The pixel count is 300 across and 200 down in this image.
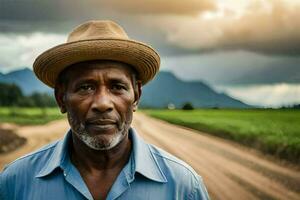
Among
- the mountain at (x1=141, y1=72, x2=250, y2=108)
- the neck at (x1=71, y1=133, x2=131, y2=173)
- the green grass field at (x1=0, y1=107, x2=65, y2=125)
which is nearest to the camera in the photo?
the neck at (x1=71, y1=133, x2=131, y2=173)

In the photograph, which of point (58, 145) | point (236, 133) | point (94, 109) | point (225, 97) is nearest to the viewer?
point (94, 109)

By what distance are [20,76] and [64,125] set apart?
59 centimetres

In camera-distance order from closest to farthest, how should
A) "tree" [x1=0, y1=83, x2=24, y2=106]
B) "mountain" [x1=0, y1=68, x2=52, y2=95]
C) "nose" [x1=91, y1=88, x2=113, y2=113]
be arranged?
1. "nose" [x1=91, y1=88, x2=113, y2=113]
2. "mountain" [x1=0, y1=68, x2=52, y2=95]
3. "tree" [x1=0, y1=83, x2=24, y2=106]

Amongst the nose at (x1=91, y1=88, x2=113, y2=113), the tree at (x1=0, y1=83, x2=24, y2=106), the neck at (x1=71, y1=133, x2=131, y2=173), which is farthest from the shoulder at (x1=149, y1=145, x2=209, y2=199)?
the tree at (x1=0, y1=83, x2=24, y2=106)

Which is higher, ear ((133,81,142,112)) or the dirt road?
ear ((133,81,142,112))

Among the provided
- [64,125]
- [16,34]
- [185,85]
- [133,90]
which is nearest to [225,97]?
[185,85]

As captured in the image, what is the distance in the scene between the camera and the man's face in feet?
5.93

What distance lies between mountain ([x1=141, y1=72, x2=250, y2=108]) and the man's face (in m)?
2.26

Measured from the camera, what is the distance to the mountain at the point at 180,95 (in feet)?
14.6

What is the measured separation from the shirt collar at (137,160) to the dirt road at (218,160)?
273 centimetres

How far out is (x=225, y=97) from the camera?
4527 millimetres

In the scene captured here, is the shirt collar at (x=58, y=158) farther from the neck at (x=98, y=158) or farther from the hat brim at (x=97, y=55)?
the hat brim at (x=97, y=55)

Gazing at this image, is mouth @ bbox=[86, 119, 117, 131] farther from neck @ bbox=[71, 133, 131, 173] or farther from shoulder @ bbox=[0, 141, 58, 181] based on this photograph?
shoulder @ bbox=[0, 141, 58, 181]

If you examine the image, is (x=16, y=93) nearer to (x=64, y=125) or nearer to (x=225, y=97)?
(x=64, y=125)
